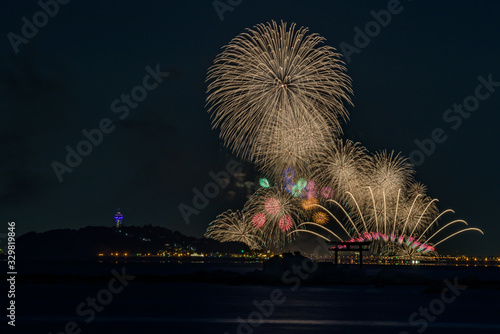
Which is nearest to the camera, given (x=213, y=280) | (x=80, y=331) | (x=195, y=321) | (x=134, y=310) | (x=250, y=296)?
(x=80, y=331)

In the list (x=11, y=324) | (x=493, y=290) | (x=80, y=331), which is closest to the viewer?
(x=80, y=331)

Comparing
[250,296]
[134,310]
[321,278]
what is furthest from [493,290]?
[134,310]

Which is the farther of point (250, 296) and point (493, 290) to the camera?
point (493, 290)

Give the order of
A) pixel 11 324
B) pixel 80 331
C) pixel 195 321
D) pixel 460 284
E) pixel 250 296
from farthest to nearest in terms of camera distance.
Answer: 1. pixel 460 284
2. pixel 250 296
3. pixel 195 321
4. pixel 11 324
5. pixel 80 331

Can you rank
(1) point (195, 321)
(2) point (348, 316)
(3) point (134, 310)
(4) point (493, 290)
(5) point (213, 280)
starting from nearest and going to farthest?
(1) point (195, 321), (2) point (348, 316), (3) point (134, 310), (4) point (493, 290), (5) point (213, 280)

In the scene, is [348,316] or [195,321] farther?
[348,316]

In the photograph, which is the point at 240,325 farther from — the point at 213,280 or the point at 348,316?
the point at 213,280

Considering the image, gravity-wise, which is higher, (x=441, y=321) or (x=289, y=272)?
(x=289, y=272)

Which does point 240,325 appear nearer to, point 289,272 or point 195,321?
point 195,321

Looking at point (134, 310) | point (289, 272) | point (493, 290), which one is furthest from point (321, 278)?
point (134, 310)
